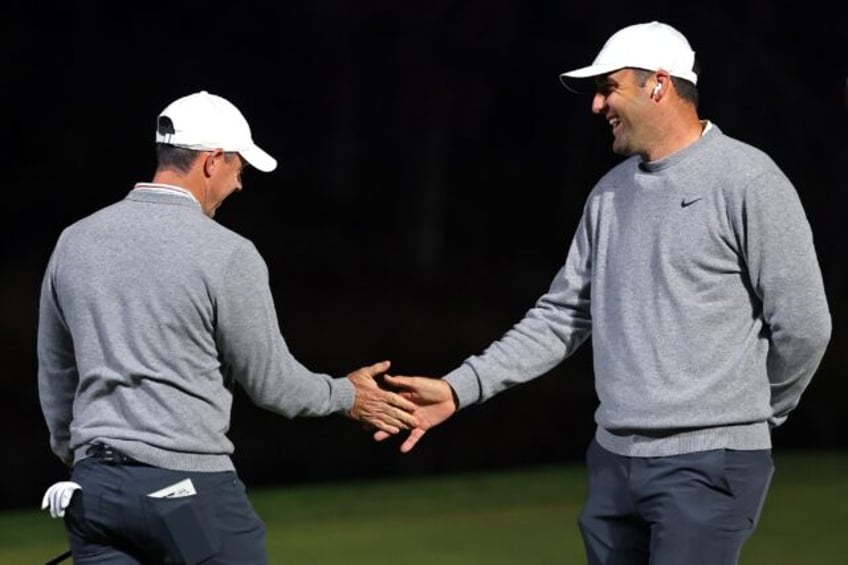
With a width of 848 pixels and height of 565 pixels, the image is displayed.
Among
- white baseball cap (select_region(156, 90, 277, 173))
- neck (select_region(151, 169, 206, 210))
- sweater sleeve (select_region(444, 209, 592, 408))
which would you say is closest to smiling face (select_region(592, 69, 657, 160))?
sweater sleeve (select_region(444, 209, 592, 408))

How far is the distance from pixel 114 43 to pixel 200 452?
31935mm

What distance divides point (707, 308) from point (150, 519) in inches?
54.3

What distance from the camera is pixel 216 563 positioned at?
13.6ft

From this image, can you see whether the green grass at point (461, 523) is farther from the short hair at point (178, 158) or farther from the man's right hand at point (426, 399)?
the short hair at point (178, 158)

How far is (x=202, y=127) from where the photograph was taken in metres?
4.26

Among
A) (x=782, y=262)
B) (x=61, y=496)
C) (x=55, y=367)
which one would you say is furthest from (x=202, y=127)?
(x=782, y=262)

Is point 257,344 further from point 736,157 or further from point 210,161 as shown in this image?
point 736,157

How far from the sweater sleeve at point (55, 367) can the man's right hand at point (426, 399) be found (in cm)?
100

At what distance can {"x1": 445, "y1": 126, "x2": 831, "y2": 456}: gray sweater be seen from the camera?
4.10m

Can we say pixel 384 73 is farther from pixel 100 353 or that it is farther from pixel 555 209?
pixel 100 353

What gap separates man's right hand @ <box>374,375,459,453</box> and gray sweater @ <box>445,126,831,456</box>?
0.78 metres

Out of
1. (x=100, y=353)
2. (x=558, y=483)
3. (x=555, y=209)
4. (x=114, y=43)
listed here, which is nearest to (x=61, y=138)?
(x=114, y=43)

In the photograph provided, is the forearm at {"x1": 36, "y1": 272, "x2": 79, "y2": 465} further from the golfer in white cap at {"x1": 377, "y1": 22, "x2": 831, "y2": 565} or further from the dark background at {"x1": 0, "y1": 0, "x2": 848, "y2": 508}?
the dark background at {"x1": 0, "y1": 0, "x2": 848, "y2": 508}

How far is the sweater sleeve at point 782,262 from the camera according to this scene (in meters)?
4.07
